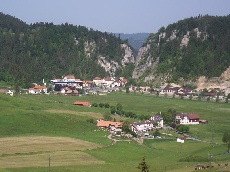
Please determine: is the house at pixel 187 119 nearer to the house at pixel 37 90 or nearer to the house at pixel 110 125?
the house at pixel 110 125

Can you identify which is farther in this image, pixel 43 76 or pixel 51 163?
pixel 43 76

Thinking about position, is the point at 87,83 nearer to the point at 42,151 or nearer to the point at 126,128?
the point at 126,128

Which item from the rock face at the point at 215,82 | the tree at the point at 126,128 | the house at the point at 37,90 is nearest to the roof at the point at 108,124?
the tree at the point at 126,128

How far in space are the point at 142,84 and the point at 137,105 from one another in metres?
59.6

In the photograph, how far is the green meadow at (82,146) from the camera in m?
58.6

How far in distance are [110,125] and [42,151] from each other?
28.8 m

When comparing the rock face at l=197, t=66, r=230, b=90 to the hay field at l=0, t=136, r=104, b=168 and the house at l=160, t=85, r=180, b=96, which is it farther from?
the hay field at l=0, t=136, r=104, b=168

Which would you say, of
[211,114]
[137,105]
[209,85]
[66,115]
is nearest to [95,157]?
[66,115]

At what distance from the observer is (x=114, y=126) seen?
93688 mm

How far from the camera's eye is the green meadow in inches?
2308

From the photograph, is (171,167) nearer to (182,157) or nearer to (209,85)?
(182,157)

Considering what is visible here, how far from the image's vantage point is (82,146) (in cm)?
7262

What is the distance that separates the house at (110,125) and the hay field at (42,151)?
644 inches

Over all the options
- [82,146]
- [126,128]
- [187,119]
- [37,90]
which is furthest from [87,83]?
[82,146]
